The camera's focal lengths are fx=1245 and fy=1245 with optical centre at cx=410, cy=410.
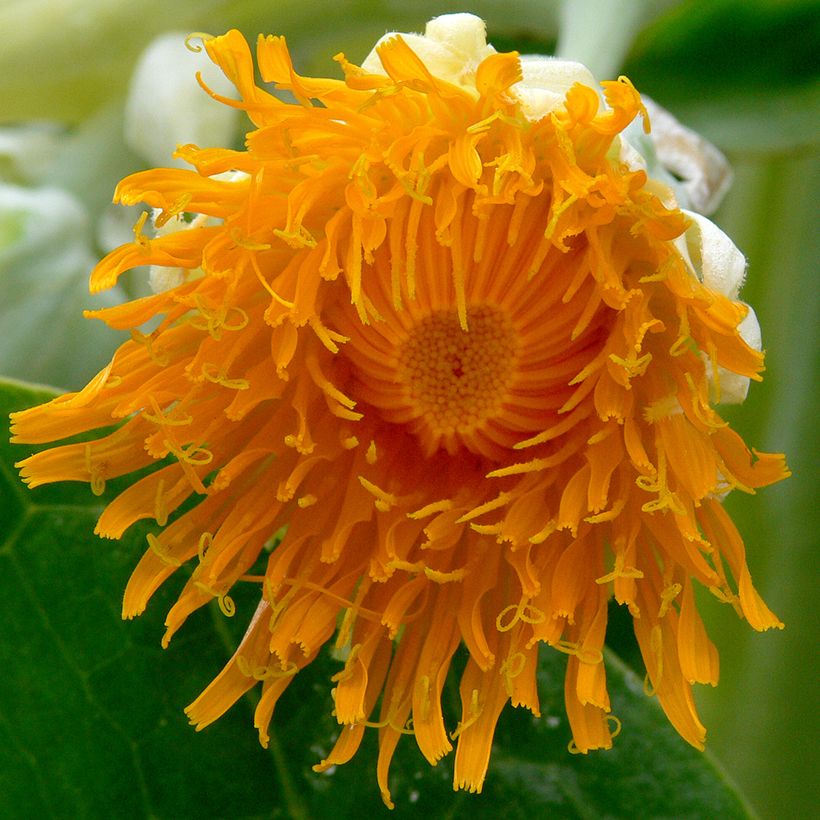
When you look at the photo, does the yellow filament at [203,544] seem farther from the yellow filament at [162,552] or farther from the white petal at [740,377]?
the white petal at [740,377]

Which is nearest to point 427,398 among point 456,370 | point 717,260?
point 456,370

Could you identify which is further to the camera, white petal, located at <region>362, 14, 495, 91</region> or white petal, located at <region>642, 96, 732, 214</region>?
white petal, located at <region>642, 96, 732, 214</region>

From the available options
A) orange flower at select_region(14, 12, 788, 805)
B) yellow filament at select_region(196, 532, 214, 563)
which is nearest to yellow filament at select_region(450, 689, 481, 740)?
orange flower at select_region(14, 12, 788, 805)

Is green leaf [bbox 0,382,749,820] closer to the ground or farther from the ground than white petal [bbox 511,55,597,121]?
closer to the ground

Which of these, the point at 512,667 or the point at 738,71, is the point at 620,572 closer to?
the point at 512,667

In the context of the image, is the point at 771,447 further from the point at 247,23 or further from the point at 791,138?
the point at 247,23

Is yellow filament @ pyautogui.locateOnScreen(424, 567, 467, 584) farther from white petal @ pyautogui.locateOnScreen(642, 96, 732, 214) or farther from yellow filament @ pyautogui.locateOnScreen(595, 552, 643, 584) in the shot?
white petal @ pyautogui.locateOnScreen(642, 96, 732, 214)
